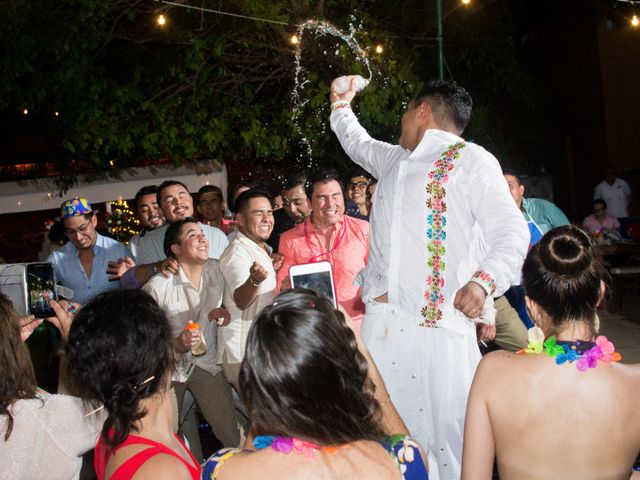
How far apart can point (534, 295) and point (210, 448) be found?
13.3 feet

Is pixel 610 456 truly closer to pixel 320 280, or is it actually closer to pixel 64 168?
pixel 320 280

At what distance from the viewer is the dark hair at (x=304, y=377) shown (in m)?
1.75

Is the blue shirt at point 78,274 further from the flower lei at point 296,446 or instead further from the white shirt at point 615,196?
the white shirt at point 615,196

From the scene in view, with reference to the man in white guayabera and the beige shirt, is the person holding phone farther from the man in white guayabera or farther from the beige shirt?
the man in white guayabera

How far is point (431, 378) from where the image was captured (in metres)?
3.12

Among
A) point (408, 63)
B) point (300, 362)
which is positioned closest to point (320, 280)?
point (300, 362)

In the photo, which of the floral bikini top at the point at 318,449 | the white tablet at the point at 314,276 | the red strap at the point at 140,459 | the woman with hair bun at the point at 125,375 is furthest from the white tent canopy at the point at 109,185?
the floral bikini top at the point at 318,449

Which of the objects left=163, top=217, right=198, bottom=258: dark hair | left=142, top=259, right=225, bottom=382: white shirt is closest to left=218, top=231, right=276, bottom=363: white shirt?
left=142, top=259, right=225, bottom=382: white shirt

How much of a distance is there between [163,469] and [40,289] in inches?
114

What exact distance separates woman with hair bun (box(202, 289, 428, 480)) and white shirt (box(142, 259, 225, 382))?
291cm

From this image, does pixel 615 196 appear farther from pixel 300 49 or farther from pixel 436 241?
pixel 436 241

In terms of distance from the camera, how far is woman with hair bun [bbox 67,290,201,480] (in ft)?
7.29

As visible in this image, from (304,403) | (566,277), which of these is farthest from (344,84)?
(304,403)

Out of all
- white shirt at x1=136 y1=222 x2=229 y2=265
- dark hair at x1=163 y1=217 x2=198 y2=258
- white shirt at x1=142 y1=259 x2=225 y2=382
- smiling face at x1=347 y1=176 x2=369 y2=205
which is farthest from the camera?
smiling face at x1=347 y1=176 x2=369 y2=205
